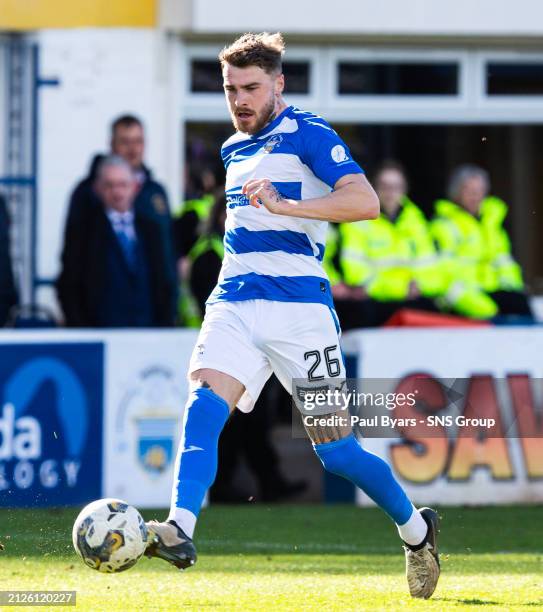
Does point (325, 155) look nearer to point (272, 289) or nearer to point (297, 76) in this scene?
point (272, 289)

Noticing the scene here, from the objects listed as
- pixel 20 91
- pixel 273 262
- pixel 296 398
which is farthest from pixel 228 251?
pixel 20 91

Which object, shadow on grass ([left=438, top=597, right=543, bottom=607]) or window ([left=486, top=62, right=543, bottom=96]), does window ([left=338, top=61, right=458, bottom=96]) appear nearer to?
window ([left=486, top=62, right=543, bottom=96])

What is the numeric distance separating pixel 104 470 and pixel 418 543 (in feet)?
13.7

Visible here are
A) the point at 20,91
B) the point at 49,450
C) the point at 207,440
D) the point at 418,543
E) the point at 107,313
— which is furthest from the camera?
the point at 20,91

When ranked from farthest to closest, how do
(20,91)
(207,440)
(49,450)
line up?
1. (20,91)
2. (49,450)
3. (207,440)

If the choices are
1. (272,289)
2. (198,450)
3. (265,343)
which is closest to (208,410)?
(198,450)

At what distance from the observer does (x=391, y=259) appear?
11.8 m

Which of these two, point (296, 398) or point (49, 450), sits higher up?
point (296, 398)

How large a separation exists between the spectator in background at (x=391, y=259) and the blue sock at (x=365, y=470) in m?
5.21

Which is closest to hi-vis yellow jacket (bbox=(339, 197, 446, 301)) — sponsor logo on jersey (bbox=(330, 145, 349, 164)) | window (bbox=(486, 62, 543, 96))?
window (bbox=(486, 62, 543, 96))

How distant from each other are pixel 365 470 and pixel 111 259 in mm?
4861

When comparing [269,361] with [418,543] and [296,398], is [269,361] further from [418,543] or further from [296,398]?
[418,543]

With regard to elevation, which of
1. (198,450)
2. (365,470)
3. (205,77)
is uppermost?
(205,77)

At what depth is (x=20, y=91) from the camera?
1276 cm
